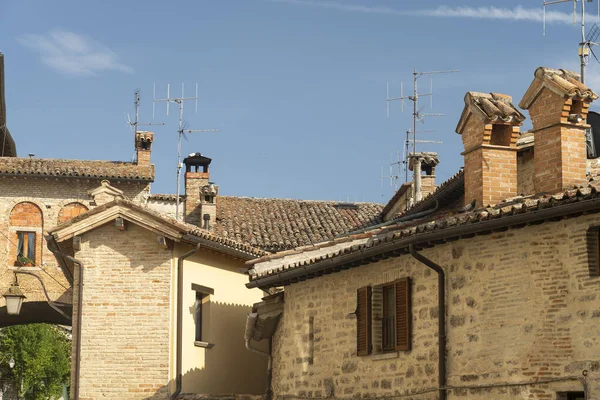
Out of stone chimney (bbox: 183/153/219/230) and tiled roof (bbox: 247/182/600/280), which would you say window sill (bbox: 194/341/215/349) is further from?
stone chimney (bbox: 183/153/219/230)

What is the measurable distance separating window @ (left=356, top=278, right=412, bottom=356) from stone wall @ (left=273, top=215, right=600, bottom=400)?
0.49ft

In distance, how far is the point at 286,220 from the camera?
3509cm

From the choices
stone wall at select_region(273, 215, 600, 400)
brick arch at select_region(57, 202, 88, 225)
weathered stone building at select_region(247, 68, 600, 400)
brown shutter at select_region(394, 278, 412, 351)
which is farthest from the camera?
brick arch at select_region(57, 202, 88, 225)

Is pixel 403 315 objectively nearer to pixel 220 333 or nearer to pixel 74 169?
pixel 220 333

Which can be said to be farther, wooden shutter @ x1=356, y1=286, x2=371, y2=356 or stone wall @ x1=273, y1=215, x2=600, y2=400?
wooden shutter @ x1=356, y1=286, x2=371, y2=356

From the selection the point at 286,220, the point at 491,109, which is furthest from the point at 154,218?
the point at 286,220

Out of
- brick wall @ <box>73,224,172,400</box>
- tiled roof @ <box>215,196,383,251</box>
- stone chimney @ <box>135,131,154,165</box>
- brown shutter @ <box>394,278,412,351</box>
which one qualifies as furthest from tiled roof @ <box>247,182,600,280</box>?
stone chimney @ <box>135,131,154,165</box>

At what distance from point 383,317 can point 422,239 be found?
8.03 ft

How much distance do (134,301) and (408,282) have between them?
7892mm

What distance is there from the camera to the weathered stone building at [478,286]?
14.1 metres

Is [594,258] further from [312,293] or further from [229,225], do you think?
[229,225]

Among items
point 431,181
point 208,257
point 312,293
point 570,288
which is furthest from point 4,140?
point 570,288

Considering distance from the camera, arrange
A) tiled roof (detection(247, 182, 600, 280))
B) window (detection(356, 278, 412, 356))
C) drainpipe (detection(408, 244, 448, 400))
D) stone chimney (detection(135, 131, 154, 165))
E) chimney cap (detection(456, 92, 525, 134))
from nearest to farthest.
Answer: tiled roof (detection(247, 182, 600, 280)) < drainpipe (detection(408, 244, 448, 400)) < window (detection(356, 278, 412, 356)) < chimney cap (detection(456, 92, 525, 134)) < stone chimney (detection(135, 131, 154, 165))

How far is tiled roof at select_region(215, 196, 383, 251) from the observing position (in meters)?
33.0
